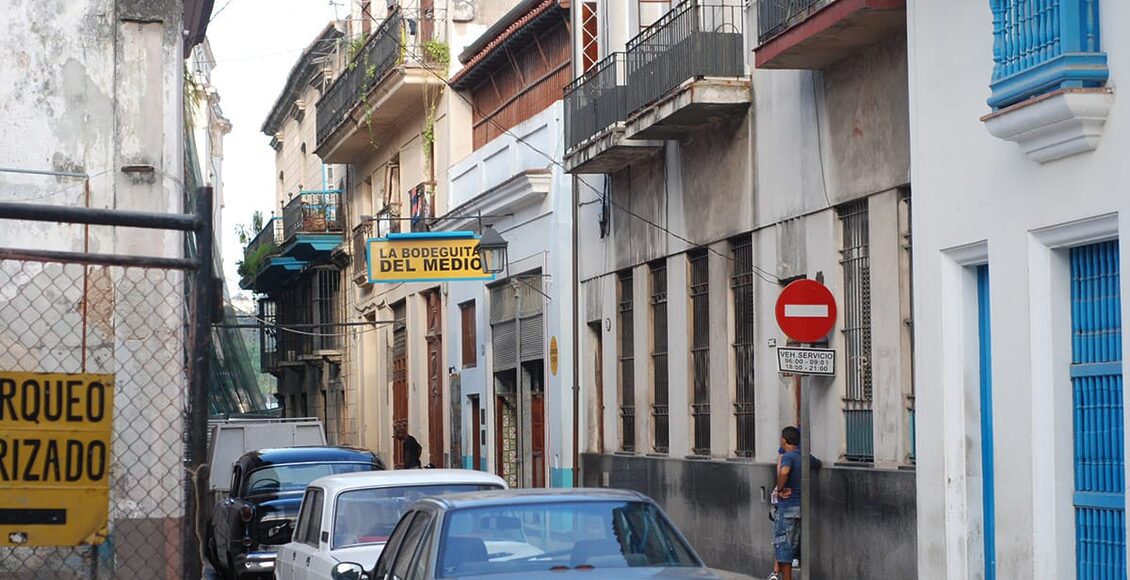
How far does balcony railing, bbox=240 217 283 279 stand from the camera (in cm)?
4681

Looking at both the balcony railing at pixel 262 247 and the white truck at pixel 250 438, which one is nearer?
the white truck at pixel 250 438

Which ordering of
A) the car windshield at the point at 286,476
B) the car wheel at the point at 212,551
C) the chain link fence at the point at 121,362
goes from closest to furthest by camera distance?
the chain link fence at the point at 121,362 < the car windshield at the point at 286,476 < the car wheel at the point at 212,551

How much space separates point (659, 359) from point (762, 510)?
434 centimetres

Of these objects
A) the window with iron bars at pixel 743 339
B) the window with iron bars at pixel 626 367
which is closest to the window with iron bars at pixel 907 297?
the window with iron bars at pixel 743 339

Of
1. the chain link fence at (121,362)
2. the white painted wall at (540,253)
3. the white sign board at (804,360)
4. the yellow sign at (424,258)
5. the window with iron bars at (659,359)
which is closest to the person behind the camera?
the chain link fence at (121,362)

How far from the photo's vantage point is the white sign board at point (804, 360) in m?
14.7

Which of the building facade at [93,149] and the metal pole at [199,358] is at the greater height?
the building facade at [93,149]

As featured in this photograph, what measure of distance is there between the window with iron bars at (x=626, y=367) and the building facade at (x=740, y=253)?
4cm

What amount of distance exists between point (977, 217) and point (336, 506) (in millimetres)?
5151

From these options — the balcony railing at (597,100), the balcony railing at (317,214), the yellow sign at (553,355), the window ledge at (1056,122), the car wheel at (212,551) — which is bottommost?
the car wheel at (212,551)

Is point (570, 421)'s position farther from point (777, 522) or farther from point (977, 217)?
point (977, 217)

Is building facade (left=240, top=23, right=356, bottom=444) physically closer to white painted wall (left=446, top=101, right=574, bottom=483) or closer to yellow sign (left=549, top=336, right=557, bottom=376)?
white painted wall (left=446, top=101, right=574, bottom=483)

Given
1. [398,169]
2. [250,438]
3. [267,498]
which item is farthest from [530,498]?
[398,169]

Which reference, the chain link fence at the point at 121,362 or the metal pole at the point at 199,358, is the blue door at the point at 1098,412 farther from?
the metal pole at the point at 199,358
